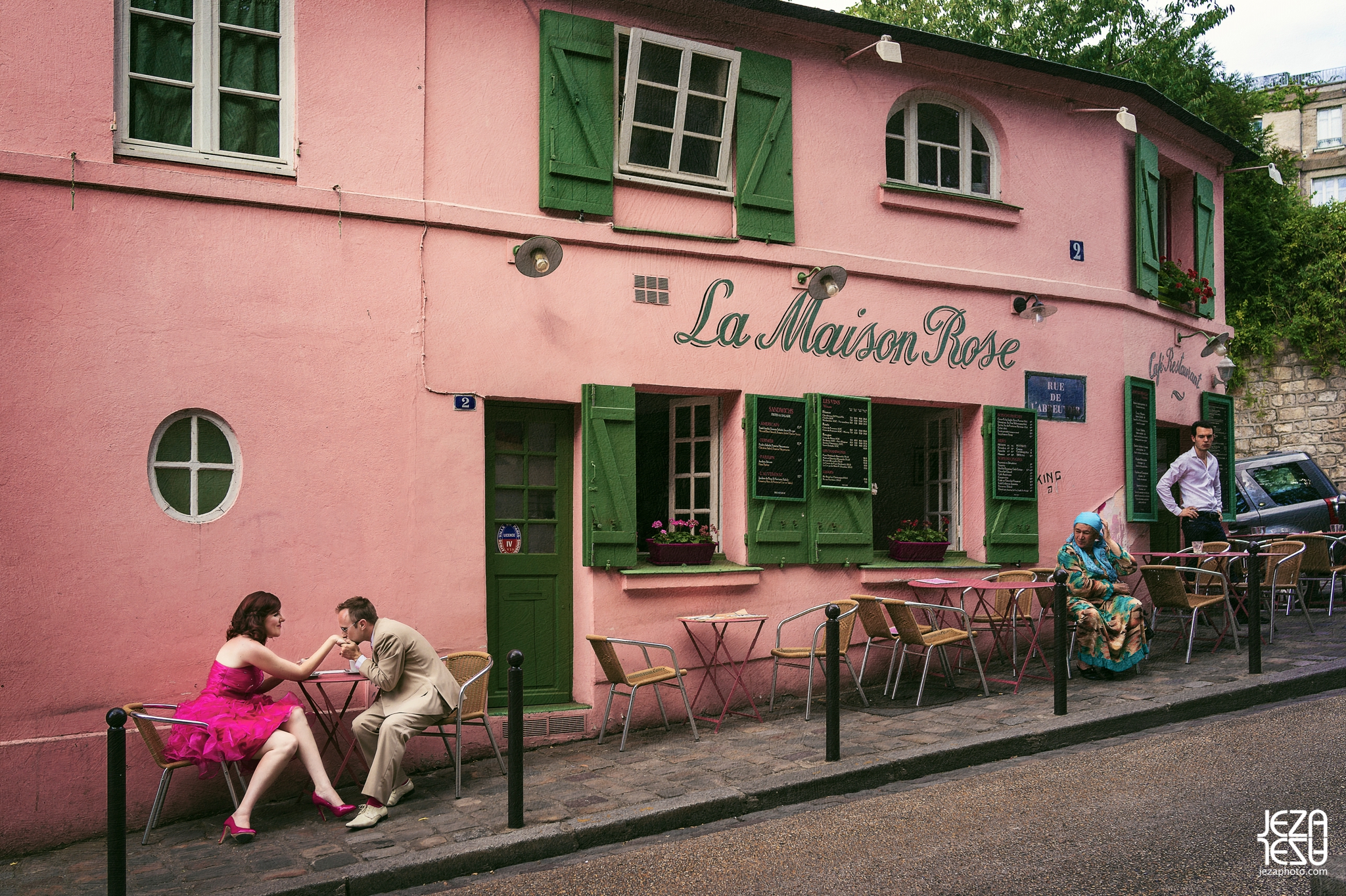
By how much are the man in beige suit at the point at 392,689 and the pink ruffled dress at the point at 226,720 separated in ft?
1.59

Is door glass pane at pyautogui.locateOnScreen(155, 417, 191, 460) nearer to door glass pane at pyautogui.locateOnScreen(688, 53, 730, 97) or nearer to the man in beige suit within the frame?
the man in beige suit

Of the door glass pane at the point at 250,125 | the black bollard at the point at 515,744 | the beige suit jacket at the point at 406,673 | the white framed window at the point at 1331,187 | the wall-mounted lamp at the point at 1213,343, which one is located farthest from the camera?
the white framed window at the point at 1331,187

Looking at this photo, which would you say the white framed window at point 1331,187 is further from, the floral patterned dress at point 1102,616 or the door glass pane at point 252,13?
the door glass pane at point 252,13

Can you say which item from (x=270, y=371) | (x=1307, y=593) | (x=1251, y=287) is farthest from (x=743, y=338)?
(x=1251, y=287)

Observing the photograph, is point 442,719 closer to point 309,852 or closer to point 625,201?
point 309,852

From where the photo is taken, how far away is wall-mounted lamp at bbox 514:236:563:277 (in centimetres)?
741

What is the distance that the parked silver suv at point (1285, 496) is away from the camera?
1255 centimetres

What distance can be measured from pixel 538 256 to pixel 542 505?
190 cm

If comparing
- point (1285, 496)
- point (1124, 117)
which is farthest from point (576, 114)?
point (1285, 496)

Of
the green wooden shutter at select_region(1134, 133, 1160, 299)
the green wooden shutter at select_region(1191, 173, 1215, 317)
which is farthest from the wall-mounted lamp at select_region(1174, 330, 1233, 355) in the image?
the green wooden shutter at select_region(1134, 133, 1160, 299)

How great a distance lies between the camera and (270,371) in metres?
6.76

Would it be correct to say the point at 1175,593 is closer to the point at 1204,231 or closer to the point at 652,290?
the point at 652,290

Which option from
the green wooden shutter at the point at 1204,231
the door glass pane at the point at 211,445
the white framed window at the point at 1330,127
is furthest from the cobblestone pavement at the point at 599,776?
the white framed window at the point at 1330,127

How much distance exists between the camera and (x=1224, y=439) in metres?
12.8
